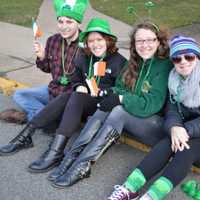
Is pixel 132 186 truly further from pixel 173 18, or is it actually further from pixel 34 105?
pixel 173 18

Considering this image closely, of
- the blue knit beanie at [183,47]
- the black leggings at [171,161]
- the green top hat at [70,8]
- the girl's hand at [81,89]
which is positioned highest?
the green top hat at [70,8]

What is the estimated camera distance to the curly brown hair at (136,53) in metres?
3.88

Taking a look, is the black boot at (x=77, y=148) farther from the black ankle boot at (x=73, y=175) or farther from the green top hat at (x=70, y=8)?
the green top hat at (x=70, y=8)

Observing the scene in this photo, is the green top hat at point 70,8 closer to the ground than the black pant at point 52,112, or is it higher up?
higher up

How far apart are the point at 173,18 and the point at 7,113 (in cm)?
540

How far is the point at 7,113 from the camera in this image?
195 inches

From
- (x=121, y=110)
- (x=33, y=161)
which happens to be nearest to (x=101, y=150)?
(x=121, y=110)

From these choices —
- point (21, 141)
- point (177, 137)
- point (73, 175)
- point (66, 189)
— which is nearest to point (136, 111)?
point (177, 137)

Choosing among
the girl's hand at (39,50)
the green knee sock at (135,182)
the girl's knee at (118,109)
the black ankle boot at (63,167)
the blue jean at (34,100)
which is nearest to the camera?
the green knee sock at (135,182)

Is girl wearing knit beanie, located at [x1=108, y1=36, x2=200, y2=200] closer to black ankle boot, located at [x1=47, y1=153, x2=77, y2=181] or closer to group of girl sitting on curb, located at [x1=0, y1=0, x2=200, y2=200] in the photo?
group of girl sitting on curb, located at [x1=0, y1=0, x2=200, y2=200]

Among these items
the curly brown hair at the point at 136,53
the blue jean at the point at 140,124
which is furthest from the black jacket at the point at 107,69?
the blue jean at the point at 140,124

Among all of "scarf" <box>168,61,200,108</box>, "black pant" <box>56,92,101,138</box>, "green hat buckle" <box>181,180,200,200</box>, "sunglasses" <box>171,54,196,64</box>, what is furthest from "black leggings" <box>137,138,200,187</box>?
"black pant" <box>56,92,101,138</box>

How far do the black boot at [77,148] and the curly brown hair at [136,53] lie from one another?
43 centimetres

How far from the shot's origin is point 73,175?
3.67 m
